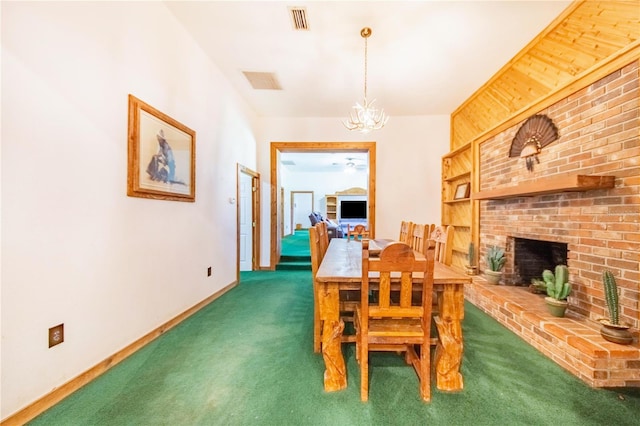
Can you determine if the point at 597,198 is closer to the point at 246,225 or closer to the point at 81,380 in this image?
the point at 81,380

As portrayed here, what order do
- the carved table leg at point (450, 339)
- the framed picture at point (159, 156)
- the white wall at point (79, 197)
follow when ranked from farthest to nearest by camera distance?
the framed picture at point (159, 156), the carved table leg at point (450, 339), the white wall at point (79, 197)

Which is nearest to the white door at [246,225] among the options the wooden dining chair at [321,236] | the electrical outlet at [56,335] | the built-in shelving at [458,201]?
the wooden dining chair at [321,236]

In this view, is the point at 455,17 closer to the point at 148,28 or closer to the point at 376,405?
the point at 148,28

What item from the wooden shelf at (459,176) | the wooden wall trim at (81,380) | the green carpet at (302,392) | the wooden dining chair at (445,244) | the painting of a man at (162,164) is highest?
the wooden shelf at (459,176)

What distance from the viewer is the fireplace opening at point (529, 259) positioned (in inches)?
120

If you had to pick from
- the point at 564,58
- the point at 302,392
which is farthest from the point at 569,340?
the point at 564,58

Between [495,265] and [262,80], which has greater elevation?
[262,80]

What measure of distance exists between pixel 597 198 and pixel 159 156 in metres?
3.63

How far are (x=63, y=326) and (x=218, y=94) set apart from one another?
2.92 m

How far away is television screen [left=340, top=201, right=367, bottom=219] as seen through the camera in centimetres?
1048

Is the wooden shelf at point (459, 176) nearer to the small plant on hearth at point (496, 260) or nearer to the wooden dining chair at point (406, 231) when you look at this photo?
the small plant on hearth at point (496, 260)

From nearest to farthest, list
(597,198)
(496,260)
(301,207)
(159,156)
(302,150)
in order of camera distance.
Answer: (597,198), (159,156), (496,260), (302,150), (301,207)

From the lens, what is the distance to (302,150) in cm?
506

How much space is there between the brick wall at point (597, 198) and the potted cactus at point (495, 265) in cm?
42
